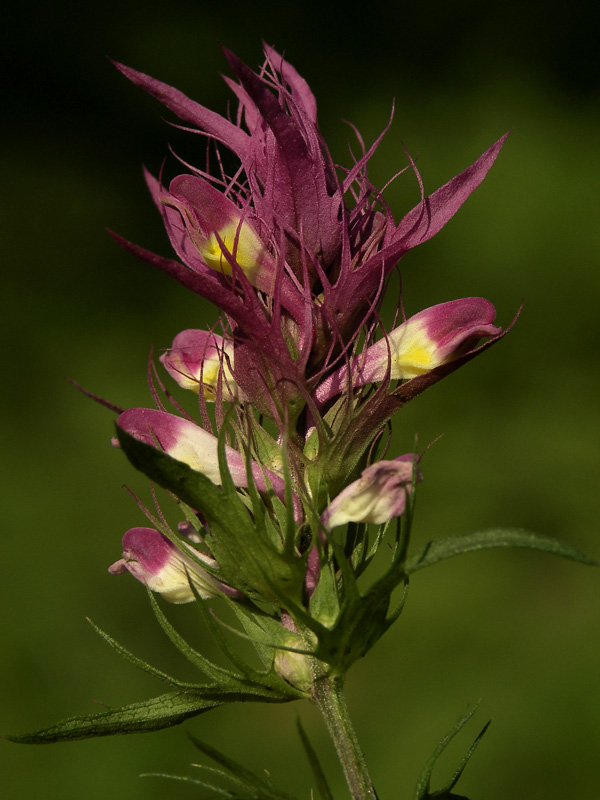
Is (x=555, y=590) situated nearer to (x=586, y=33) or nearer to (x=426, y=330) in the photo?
(x=426, y=330)

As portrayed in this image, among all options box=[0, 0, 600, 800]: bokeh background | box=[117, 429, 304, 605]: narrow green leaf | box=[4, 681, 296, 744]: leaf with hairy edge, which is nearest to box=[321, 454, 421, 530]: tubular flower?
box=[117, 429, 304, 605]: narrow green leaf

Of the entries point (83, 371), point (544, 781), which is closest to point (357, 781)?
point (544, 781)

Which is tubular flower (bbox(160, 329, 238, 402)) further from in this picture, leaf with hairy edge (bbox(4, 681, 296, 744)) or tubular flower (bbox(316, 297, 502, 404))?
leaf with hairy edge (bbox(4, 681, 296, 744))

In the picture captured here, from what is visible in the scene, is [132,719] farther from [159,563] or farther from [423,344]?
[423,344]

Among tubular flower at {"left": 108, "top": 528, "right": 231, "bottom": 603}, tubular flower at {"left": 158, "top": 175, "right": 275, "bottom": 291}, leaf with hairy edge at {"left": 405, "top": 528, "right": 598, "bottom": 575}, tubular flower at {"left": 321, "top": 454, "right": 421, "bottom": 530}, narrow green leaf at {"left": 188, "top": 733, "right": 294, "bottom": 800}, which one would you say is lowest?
narrow green leaf at {"left": 188, "top": 733, "right": 294, "bottom": 800}

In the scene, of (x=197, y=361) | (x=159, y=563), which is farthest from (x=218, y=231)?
(x=159, y=563)

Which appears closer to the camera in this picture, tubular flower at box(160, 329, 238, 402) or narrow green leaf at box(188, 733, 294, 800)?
narrow green leaf at box(188, 733, 294, 800)

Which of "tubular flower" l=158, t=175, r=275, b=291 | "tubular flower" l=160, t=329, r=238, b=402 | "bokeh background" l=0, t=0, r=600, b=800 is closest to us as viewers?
"tubular flower" l=158, t=175, r=275, b=291
